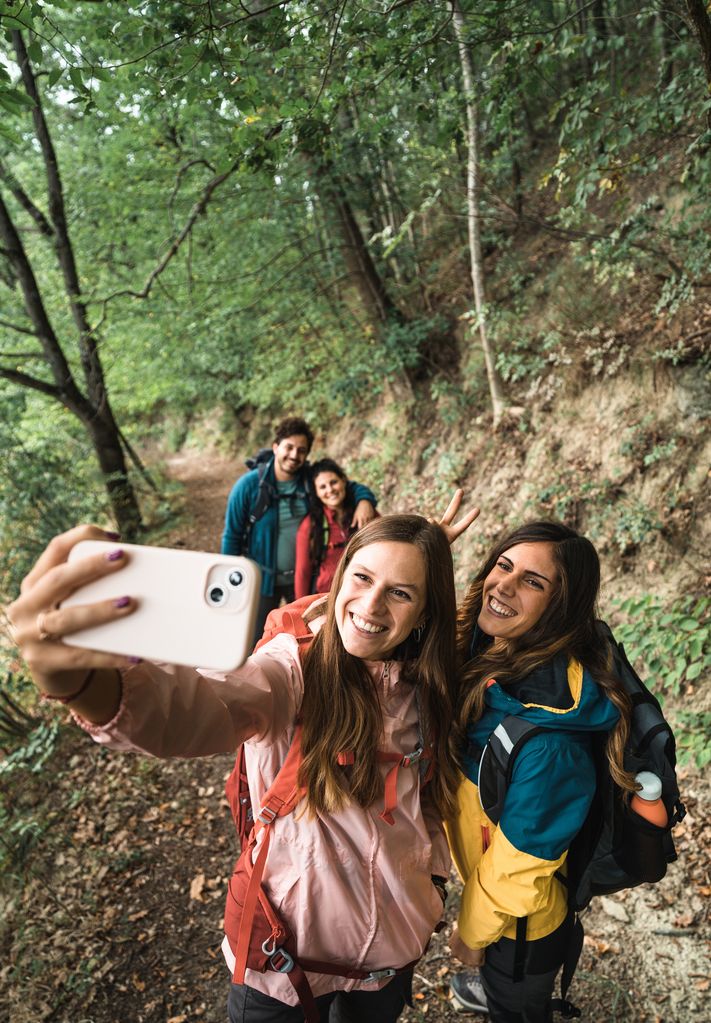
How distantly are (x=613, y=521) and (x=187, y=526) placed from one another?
9059mm

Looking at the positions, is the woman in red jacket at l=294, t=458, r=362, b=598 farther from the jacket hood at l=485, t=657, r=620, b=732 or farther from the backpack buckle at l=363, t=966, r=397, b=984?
the backpack buckle at l=363, t=966, r=397, b=984

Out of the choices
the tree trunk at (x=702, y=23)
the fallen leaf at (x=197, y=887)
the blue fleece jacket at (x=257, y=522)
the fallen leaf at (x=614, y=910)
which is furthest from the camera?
the blue fleece jacket at (x=257, y=522)

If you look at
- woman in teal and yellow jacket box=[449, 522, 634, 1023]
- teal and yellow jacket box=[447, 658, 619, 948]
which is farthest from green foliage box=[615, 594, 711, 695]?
teal and yellow jacket box=[447, 658, 619, 948]

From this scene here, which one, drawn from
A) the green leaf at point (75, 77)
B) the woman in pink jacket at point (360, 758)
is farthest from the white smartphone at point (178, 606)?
the green leaf at point (75, 77)

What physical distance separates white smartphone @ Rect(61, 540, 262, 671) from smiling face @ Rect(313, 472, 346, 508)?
319 cm

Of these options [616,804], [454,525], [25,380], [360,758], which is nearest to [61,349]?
[25,380]

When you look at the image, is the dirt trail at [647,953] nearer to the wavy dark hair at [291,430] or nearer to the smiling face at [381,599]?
the smiling face at [381,599]

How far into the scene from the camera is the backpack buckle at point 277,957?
65.5 inches

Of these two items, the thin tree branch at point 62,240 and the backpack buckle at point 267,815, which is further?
the thin tree branch at point 62,240

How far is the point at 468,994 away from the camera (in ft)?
9.85

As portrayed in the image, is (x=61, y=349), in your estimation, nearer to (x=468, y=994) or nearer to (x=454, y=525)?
(x=454, y=525)

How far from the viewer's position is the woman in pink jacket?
5.25 ft

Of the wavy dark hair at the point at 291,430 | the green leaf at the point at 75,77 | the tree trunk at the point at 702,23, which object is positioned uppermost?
the green leaf at the point at 75,77

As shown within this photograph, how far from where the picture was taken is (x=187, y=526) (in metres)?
11.4
